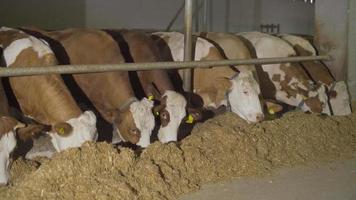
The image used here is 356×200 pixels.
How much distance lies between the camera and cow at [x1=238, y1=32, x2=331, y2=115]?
6781mm

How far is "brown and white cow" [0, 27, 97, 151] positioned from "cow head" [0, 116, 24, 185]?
0.37 metres

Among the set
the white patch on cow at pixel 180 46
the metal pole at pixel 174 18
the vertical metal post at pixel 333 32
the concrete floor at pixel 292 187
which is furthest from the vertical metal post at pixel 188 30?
the metal pole at pixel 174 18

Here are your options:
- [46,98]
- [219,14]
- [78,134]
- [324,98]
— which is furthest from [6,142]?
[219,14]

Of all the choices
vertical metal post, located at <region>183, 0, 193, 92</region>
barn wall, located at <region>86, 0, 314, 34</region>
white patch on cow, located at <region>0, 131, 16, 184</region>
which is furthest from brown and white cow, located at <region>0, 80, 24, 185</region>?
barn wall, located at <region>86, 0, 314, 34</region>

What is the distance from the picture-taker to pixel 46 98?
4340 millimetres

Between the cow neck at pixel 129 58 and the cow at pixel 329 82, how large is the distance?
2.95 meters

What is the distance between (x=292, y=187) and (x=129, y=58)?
2.78 metres

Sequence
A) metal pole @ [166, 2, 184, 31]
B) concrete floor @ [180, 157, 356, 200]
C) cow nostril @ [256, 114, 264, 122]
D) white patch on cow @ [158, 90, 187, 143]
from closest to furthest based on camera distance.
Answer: concrete floor @ [180, 157, 356, 200] < white patch on cow @ [158, 90, 187, 143] < cow nostril @ [256, 114, 264, 122] < metal pole @ [166, 2, 184, 31]

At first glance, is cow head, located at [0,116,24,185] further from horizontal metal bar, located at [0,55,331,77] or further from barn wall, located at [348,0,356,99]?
barn wall, located at [348,0,356,99]

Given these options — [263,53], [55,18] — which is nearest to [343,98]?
[263,53]

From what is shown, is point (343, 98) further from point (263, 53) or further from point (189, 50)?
point (189, 50)

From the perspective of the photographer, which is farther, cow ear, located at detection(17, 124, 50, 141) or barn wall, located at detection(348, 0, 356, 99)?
barn wall, located at detection(348, 0, 356, 99)

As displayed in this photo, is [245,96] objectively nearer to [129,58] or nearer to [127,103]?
[129,58]

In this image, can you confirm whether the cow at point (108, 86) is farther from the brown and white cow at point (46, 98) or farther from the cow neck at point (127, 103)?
the brown and white cow at point (46, 98)
